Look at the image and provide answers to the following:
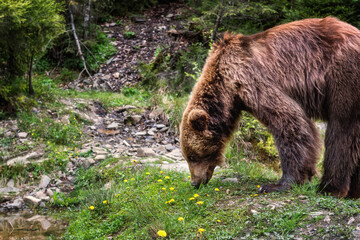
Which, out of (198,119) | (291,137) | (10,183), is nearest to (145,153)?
(10,183)

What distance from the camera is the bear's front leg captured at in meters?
4.11

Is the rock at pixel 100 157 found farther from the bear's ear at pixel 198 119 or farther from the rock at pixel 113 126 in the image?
the bear's ear at pixel 198 119

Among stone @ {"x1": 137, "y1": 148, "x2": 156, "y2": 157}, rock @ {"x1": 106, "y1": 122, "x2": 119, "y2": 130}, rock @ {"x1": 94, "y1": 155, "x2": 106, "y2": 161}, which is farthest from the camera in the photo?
rock @ {"x1": 106, "y1": 122, "x2": 119, "y2": 130}

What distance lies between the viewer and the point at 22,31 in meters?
7.93

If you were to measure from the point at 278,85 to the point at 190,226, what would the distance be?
1.97m

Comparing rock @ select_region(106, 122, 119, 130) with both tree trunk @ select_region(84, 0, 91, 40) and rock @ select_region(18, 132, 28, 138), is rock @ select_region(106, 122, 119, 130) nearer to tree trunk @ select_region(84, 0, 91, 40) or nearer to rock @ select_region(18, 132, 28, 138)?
rock @ select_region(18, 132, 28, 138)

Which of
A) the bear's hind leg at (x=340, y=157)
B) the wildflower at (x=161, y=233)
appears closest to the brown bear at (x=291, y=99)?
the bear's hind leg at (x=340, y=157)

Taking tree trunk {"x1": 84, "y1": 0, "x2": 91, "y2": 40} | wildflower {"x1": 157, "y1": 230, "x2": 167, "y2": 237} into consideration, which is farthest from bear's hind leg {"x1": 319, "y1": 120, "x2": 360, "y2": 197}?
tree trunk {"x1": 84, "y1": 0, "x2": 91, "y2": 40}

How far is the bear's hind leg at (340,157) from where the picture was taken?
3.93 m

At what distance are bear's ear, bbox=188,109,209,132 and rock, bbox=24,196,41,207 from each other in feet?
10.3

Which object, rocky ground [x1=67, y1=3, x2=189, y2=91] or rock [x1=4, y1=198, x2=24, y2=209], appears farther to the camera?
rocky ground [x1=67, y1=3, x2=189, y2=91]

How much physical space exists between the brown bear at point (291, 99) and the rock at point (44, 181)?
10.4ft

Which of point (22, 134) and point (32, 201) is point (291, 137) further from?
point (22, 134)

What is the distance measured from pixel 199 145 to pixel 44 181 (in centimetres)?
342
